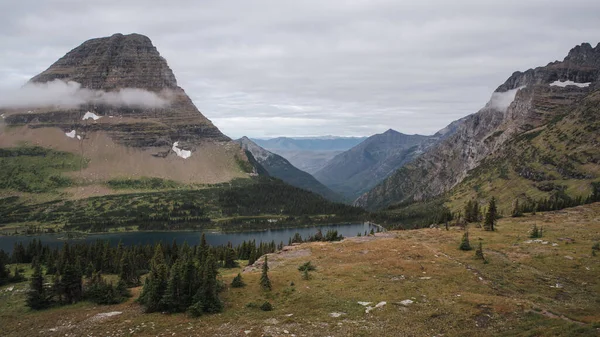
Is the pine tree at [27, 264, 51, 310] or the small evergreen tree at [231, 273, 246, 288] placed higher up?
the small evergreen tree at [231, 273, 246, 288]

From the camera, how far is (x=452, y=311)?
167ft

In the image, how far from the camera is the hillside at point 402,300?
47406 millimetres

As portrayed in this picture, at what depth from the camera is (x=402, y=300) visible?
188 ft

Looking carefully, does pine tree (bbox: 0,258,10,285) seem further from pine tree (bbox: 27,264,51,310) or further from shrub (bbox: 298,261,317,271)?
shrub (bbox: 298,261,317,271)

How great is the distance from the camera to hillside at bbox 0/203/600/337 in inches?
1866

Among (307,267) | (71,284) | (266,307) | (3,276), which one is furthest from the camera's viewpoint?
(3,276)

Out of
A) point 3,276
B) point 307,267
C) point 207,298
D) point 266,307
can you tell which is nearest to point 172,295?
point 207,298

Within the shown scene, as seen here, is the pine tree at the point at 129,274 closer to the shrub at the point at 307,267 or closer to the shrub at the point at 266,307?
the shrub at the point at 307,267

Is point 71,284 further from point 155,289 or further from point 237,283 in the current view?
point 237,283

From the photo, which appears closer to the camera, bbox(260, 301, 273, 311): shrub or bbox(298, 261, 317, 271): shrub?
bbox(260, 301, 273, 311): shrub

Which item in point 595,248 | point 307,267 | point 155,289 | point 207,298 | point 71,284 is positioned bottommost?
point 71,284

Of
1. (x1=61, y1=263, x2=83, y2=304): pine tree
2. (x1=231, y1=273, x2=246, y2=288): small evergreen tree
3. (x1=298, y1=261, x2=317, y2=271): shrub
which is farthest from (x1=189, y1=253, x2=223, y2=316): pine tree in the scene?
(x1=61, y1=263, x2=83, y2=304): pine tree

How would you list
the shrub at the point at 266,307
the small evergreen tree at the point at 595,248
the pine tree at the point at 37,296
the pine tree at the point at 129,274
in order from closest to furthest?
the shrub at the point at 266,307
the pine tree at the point at 37,296
the small evergreen tree at the point at 595,248
the pine tree at the point at 129,274

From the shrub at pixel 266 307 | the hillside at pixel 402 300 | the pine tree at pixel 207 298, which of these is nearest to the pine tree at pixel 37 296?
the hillside at pixel 402 300
